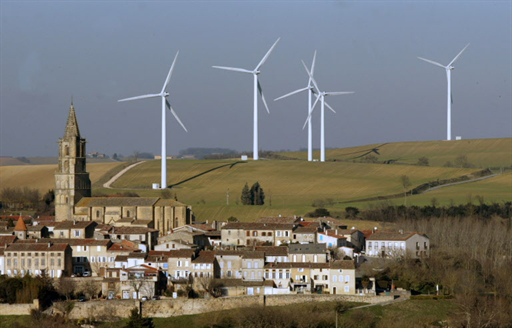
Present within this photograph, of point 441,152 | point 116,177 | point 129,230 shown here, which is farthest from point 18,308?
point 441,152

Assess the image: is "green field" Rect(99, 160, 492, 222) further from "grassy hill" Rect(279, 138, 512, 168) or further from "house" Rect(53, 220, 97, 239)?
"house" Rect(53, 220, 97, 239)

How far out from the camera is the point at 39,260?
72750 millimetres

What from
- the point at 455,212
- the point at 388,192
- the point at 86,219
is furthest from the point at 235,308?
the point at 388,192

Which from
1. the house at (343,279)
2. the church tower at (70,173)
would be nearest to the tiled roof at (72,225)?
the church tower at (70,173)

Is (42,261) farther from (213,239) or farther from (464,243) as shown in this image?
(464,243)

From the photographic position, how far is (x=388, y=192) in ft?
407

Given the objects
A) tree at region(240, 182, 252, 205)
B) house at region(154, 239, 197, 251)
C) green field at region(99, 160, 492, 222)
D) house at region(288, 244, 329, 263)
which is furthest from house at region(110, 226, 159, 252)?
tree at region(240, 182, 252, 205)

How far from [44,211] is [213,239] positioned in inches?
1107

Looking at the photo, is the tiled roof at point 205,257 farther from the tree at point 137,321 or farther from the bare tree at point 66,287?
the tree at point 137,321

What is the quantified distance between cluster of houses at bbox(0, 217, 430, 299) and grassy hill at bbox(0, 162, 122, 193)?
48.4 m

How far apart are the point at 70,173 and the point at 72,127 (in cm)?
380

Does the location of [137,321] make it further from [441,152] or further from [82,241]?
[441,152]

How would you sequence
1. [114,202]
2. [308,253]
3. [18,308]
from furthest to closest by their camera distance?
[114,202] → [308,253] → [18,308]

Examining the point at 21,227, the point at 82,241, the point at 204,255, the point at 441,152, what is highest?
the point at 441,152
